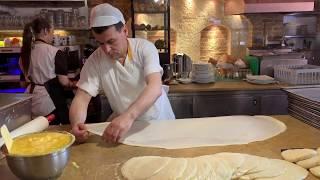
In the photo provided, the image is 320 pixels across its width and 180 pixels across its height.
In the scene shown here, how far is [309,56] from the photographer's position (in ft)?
18.0

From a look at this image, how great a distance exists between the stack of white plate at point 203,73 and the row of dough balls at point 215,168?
2204 mm

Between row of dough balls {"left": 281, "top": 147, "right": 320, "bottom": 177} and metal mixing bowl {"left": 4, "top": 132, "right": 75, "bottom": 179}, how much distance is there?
0.83m

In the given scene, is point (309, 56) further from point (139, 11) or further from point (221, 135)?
point (221, 135)

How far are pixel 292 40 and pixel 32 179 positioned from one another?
17.7 ft

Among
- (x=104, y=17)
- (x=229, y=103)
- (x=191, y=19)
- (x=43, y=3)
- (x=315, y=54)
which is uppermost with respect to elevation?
(x=43, y=3)

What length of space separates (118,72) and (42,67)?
1.24 metres

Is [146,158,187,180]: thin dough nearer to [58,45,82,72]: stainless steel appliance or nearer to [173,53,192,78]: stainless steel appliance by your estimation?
[173,53,192,78]: stainless steel appliance

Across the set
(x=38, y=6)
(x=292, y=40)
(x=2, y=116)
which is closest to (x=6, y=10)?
(x=38, y=6)

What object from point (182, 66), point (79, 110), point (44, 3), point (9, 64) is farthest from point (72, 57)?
point (79, 110)

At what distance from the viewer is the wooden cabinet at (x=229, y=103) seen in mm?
3146

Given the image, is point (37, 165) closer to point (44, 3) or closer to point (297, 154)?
point (297, 154)

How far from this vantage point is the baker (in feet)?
5.30

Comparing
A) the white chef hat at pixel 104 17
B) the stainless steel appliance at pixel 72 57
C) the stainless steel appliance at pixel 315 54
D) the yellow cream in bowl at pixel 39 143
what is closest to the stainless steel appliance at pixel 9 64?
the stainless steel appliance at pixel 72 57

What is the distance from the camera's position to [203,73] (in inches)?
133
